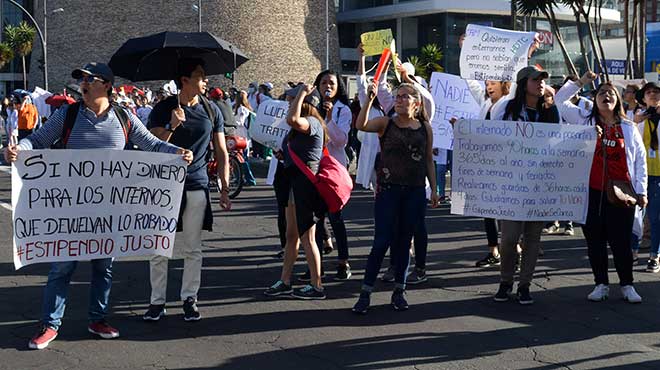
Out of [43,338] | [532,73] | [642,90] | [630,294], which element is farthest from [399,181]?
[642,90]

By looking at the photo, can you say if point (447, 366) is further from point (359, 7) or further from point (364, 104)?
point (359, 7)

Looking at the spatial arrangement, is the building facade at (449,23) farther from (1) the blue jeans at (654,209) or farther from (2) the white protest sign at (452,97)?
(1) the blue jeans at (654,209)

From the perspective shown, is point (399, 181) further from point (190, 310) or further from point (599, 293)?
point (599, 293)

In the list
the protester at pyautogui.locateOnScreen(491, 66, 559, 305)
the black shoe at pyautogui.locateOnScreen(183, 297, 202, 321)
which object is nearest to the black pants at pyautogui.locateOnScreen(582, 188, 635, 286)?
the protester at pyautogui.locateOnScreen(491, 66, 559, 305)

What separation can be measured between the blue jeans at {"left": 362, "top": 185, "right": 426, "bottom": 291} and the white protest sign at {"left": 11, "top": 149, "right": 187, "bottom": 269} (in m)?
1.62

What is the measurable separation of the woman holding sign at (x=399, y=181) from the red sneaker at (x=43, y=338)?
2330 mm

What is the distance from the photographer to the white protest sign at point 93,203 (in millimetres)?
6168

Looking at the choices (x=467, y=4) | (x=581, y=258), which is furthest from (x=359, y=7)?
(x=581, y=258)

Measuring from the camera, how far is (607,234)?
781 centimetres

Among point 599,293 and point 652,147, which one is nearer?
point 599,293

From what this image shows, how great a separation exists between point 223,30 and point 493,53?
57.5 m

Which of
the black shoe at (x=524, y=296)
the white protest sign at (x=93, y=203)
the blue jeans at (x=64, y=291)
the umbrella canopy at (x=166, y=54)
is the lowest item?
the black shoe at (x=524, y=296)

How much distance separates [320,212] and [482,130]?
1585 mm

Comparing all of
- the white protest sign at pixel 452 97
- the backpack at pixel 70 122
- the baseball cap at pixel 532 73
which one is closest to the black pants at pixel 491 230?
the baseball cap at pixel 532 73
